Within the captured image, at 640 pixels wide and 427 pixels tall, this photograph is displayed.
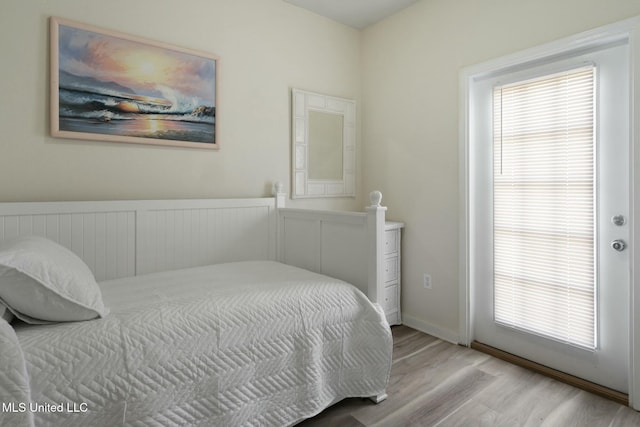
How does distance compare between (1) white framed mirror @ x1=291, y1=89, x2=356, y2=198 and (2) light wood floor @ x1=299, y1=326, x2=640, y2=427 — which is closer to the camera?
(2) light wood floor @ x1=299, y1=326, x2=640, y2=427

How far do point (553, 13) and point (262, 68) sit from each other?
5.95 feet

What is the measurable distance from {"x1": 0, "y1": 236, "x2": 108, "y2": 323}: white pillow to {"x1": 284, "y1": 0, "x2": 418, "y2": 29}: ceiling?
2.42 m

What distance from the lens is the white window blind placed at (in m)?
1.96

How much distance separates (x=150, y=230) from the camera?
2.17 m

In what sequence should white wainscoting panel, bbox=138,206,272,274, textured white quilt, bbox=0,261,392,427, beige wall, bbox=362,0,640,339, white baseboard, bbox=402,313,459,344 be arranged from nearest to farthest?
textured white quilt, bbox=0,261,392,427
white wainscoting panel, bbox=138,206,272,274
beige wall, bbox=362,0,640,339
white baseboard, bbox=402,313,459,344

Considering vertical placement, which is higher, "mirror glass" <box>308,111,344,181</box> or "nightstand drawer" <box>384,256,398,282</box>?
"mirror glass" <box>308,111,344,181</box>

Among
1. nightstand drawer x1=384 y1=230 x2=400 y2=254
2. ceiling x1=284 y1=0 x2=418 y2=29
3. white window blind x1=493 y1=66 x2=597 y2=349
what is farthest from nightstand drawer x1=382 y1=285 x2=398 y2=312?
ceiling x1=284 y1=0 x2=418 y2=29

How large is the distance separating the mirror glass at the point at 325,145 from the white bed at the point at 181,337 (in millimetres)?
917

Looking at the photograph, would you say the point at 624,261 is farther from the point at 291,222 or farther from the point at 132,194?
the point at 132,194

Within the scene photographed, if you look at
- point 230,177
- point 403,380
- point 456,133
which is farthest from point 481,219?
point 230,177

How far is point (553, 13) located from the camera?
201 centimetres

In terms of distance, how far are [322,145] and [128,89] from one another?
→ 4.72ft

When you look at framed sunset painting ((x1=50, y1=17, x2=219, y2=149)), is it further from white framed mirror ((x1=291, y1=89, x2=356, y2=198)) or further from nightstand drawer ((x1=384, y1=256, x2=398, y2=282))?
nightstand drawer ((x1=384, y1=256, x2=398, y2=282))

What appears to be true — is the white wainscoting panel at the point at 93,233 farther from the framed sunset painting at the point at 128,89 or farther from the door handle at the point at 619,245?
the door handle at the point at 619,245
